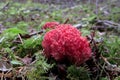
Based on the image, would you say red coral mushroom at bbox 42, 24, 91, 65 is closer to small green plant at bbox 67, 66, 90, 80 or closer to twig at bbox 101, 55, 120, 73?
small green plant at bbox 67, 66, 90, 80

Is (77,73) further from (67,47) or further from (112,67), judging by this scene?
(112,67)

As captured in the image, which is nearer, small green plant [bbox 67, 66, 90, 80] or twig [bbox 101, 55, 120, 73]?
small green plant [bbox 67, 66, 90, 80]

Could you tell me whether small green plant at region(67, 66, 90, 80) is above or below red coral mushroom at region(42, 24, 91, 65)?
below

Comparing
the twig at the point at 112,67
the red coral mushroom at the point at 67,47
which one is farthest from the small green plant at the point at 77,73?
the twig at the point at 112,67

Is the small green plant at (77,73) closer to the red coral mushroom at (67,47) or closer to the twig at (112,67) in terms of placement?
the red coral mushroom at (67,47)

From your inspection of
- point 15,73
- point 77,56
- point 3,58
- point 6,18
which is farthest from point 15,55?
point 6,18

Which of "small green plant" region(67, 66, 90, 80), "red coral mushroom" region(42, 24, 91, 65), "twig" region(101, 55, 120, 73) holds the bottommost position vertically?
"twig" region(101, 55, 120, 73)

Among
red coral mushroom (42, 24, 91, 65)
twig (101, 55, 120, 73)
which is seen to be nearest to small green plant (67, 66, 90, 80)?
red coral mushroom (42, 24, 91, 65)

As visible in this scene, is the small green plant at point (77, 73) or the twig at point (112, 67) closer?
the small green plant at point (77, 73)

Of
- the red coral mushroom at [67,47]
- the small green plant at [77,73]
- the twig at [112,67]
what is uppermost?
the red coral mushroom at [67,47]
